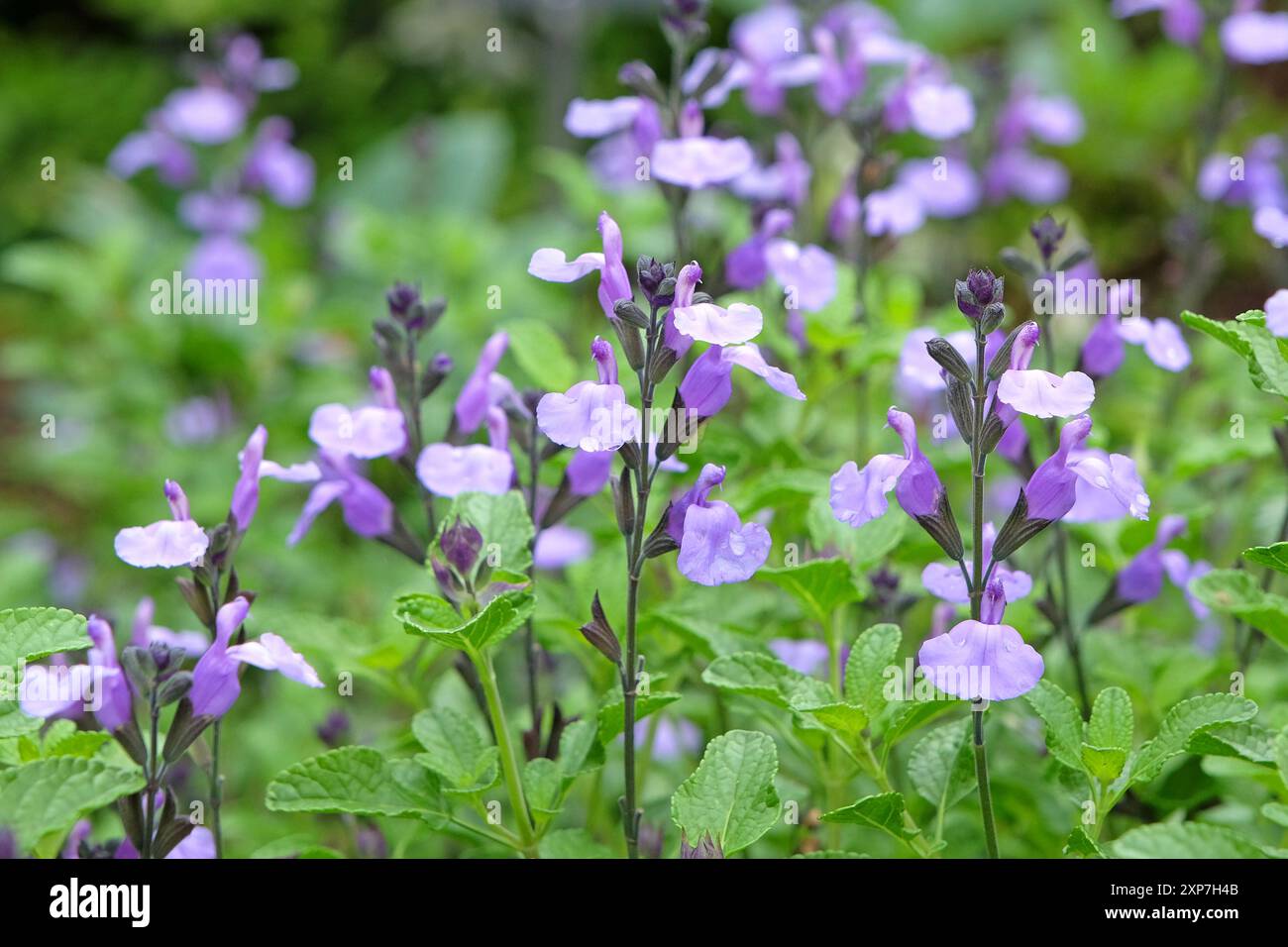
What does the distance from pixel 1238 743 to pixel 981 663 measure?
0.27 metres

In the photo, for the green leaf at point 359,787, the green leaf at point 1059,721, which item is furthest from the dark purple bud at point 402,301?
the green leaf at point 1059,721

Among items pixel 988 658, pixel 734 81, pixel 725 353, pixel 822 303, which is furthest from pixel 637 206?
pixel 988 658

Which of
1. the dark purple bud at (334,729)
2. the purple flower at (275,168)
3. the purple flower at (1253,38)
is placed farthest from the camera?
the purple flower at (275,168)

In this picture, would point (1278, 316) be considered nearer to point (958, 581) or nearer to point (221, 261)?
point (958, 581)

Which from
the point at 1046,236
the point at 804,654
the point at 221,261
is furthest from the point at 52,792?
the point at 221,261

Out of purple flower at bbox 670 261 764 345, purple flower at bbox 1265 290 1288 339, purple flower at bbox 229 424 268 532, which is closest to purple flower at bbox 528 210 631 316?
purple flower at bbox 670 261 764 345

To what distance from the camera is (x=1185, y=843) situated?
0.98 m

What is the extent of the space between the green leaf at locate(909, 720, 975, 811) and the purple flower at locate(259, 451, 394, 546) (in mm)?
543

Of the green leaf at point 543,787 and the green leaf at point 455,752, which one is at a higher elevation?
the green leaf at point 455,752

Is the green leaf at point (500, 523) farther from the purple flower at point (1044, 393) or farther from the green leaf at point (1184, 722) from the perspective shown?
the green leaf at point (1184, 722)

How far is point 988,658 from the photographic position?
96cm

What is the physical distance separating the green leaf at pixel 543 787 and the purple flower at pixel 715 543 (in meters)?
0.22

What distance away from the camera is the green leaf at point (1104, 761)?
Answer: 1025mm

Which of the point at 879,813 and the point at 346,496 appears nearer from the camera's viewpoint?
the point at 879,813
